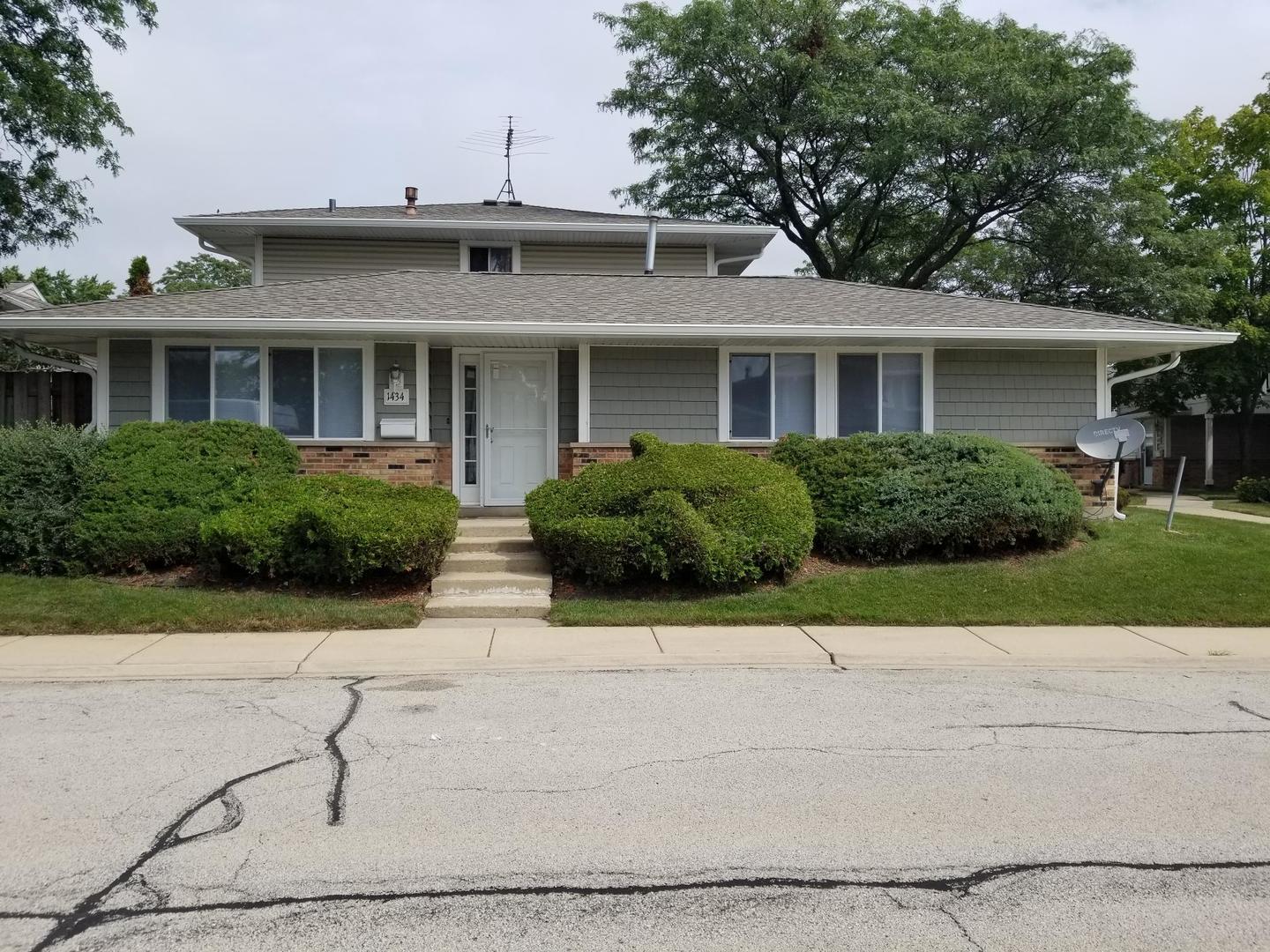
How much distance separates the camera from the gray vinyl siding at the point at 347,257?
16.6 meters

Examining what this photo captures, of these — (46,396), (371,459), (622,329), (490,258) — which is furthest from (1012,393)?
(46,396)

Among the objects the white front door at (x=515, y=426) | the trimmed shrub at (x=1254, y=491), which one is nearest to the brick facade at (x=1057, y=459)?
the white front door at (x=515, y=426)

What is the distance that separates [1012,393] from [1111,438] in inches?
55.1

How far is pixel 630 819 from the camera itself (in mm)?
4277

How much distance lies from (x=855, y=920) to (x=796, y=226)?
2768 centimetres

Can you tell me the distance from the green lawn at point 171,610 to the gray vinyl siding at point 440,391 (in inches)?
170

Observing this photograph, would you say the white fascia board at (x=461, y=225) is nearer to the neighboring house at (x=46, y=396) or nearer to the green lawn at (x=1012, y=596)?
the neighboring house at (x=46, y=396)

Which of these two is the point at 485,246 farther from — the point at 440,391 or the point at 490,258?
the point at 440,391

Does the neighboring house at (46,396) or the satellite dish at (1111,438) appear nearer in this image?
the satellite dish at (1111,438)

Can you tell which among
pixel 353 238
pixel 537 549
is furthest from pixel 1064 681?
pixel 353 238

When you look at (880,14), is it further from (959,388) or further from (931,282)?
(959,388)

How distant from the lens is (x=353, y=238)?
1675 cm

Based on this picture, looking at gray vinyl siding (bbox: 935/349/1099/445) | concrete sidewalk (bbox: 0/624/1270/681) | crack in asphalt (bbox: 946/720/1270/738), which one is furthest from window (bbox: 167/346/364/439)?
crack in asphalt (bbox: 946/720/1270/738)

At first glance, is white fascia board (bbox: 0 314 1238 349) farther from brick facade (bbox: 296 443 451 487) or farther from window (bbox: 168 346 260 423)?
brick facade (bbox: 296 443 451 487)
